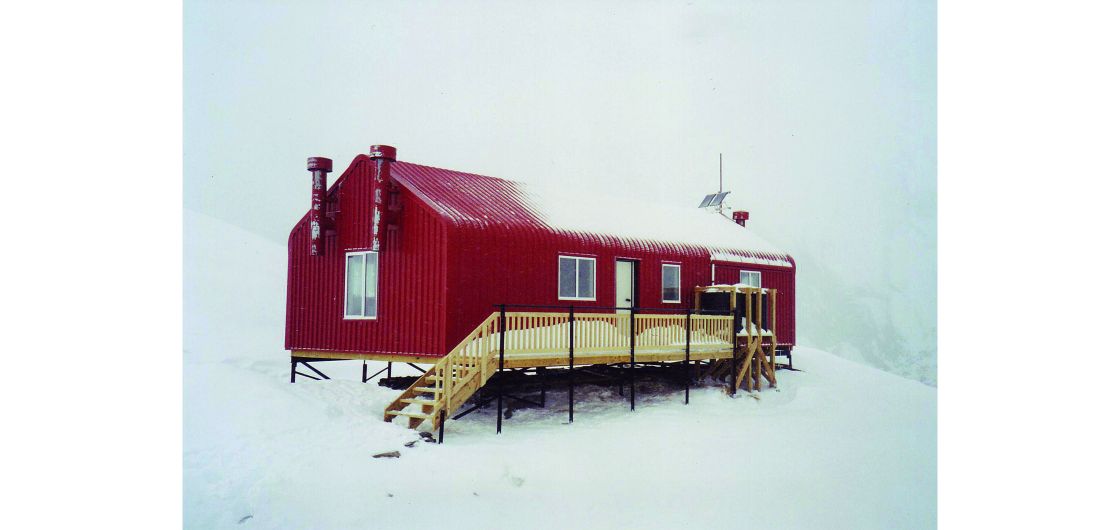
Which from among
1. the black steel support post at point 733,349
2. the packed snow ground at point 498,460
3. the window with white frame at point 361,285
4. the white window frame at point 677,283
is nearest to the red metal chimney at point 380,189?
the window with white frame at point 361,285

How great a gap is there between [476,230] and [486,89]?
2880 millimetres

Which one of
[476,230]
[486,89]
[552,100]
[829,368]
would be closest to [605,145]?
[552,100]

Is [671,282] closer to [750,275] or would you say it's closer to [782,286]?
[750,275]

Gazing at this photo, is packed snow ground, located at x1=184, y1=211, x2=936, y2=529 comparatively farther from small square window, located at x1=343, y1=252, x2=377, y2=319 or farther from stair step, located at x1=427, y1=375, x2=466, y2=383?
small square window, located at x1=343, y1=252, x2=377, y2=319

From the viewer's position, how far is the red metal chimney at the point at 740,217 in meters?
19.8

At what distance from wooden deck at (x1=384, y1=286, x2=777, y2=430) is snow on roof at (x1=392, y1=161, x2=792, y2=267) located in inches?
72.6

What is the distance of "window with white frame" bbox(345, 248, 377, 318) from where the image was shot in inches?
478

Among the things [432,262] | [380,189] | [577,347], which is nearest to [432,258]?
[432,262]

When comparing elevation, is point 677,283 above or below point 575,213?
below

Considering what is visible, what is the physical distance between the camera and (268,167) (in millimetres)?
9859

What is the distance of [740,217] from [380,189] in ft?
39.9

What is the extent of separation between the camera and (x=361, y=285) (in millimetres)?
12305

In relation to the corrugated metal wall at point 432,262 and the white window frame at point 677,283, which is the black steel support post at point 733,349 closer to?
the white window frame at point 677,283

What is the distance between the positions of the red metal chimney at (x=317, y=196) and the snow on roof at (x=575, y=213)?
3.95 ft
